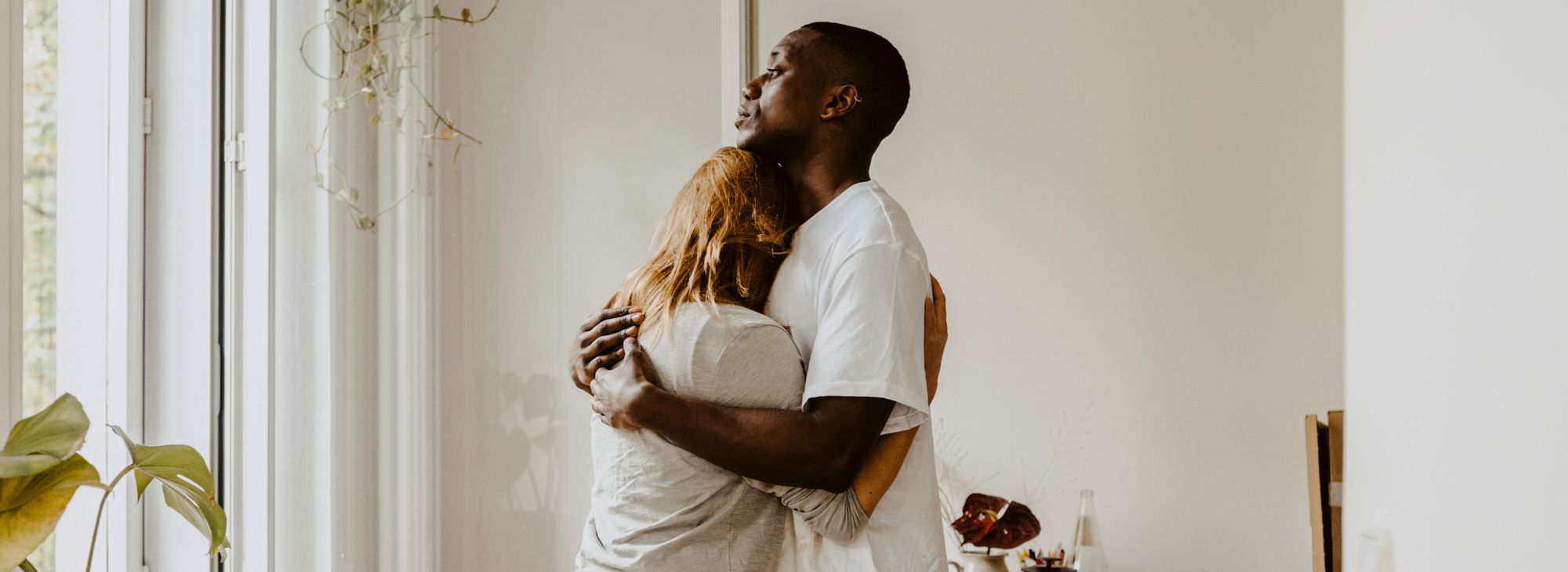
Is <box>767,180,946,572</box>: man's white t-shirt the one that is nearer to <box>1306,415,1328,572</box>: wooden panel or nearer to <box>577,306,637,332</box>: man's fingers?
<box>577,306,637,332</box>: man's fingers

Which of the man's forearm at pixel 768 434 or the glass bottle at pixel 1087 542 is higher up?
the man's forearm at pixel 768 434

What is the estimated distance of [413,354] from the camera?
2.26 metres

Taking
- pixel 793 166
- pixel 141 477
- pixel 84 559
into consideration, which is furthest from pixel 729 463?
pixel 84 559

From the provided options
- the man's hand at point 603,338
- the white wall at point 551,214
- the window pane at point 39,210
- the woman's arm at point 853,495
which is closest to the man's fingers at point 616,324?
the man's hand at point 603,338

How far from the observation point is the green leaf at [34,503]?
2.92 feet

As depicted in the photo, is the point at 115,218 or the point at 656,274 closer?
the point at 656,274

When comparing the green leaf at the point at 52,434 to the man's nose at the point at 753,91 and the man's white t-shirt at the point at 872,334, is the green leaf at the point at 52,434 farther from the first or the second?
the man's nose at the point at 753,91

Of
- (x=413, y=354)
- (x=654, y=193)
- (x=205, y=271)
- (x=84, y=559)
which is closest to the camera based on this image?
(x=84, y=559)

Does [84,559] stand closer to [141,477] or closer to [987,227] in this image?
[141,477]

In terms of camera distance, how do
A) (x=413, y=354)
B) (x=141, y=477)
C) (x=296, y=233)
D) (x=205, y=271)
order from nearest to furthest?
(x=141, y=477) < (x=205, y=271) < (x=296, y=233) < (x=413, y=354)

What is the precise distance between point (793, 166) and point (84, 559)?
1237 millimetres

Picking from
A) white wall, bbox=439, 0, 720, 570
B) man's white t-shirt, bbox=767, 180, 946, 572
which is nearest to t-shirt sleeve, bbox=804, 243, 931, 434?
man's white t-shirt, bbox=767, 180, 946, 572

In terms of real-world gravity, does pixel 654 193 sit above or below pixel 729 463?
above
